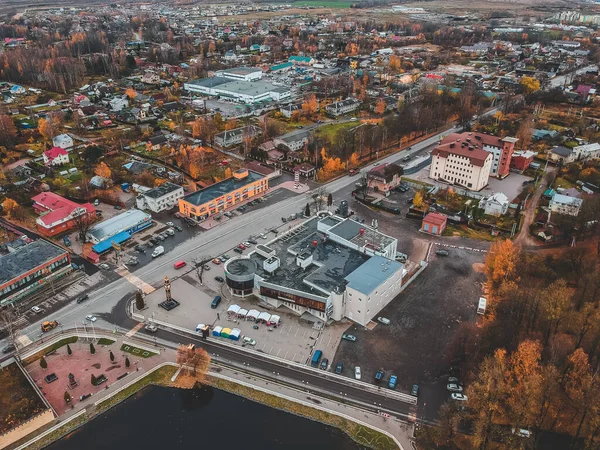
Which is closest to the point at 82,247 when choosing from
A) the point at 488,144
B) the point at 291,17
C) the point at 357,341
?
the point at 357,341

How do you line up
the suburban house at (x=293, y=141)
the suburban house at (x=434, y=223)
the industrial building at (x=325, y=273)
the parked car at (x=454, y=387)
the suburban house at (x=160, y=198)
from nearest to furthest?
the parked car at (x=454, y=387), the industrial building at (x=325, y=273), the suburban house at (x=434, y=223), the suburban house at (x=160, y=198), the suburban house at (x=293, y=141)

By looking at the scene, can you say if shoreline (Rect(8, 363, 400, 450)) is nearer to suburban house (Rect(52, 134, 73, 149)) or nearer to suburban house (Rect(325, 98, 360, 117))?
suburban house (Rect(52, 134, 73, 149))

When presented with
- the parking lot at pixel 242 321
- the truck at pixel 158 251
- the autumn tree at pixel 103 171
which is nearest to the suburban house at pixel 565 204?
the parking lot at pixel 242 321

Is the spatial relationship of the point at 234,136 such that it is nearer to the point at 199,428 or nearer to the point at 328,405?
the point at 199,428

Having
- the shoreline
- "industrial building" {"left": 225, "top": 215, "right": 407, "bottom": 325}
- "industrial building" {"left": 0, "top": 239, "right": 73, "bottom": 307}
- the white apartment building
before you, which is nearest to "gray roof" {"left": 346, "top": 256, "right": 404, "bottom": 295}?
"industrial building" {"left": 225, "top": 215, "right": 407, "bottom": 325}

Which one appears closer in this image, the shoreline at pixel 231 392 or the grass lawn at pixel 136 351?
the shoreline at pixel 231 392

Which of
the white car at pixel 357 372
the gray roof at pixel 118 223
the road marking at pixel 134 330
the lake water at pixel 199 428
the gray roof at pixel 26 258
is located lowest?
the lake water at pixel 199 428

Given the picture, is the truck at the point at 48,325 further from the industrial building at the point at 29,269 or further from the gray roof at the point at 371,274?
the gray roof at the point at 371,274
